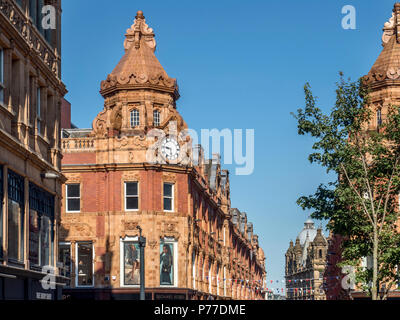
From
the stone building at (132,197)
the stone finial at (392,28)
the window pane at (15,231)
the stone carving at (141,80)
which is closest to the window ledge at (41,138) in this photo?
the window pane at (15,231)

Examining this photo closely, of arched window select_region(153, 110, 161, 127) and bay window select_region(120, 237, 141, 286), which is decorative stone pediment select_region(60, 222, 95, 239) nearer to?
bay window select_region(120, 237, 141, 286)

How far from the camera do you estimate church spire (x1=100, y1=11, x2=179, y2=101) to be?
57656 mm

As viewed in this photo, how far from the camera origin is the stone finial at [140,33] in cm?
6116

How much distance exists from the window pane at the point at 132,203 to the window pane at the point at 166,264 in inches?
128

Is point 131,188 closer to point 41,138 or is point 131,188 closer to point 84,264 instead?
point 84,264

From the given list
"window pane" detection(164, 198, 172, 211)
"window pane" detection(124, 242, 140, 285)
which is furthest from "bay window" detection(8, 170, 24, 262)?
"window pane" detection(164, 198, 172, 211)

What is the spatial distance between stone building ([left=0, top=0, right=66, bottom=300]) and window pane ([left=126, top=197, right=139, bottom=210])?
23.3 m

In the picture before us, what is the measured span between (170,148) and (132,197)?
179 inches

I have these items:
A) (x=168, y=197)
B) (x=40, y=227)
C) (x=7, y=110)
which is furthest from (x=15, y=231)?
(x=168, y=197)

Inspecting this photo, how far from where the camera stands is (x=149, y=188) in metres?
53.2

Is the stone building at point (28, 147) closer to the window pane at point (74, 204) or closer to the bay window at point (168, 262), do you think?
the bay window at point (168, 262)
